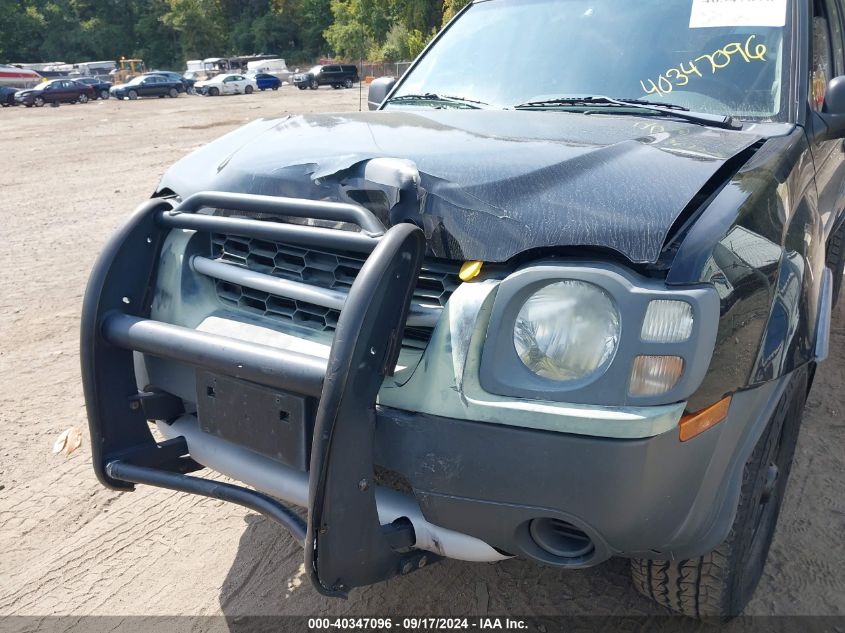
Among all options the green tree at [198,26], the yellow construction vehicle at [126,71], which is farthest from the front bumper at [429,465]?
the green tree at [198,26]

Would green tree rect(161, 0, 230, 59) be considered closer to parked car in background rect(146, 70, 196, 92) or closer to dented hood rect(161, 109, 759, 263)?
parked car in background rect(146, 70, 196, 92)

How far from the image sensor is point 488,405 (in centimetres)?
171

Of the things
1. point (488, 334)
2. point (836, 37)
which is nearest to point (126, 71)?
point (836, 37)

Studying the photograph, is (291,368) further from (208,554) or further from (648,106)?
(648,106)

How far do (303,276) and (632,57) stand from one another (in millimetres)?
1656

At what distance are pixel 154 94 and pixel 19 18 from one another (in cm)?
3627

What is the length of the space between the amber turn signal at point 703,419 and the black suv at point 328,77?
1856 inches

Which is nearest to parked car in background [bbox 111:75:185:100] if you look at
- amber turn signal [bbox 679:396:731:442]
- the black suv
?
the black suv

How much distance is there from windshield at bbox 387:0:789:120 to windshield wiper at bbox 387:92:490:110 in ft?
0.07

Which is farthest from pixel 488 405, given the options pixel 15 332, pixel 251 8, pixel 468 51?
pixel 251 8

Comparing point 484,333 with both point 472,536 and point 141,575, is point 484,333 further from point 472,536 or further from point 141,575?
point 141,575

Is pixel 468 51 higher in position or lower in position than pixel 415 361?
higher

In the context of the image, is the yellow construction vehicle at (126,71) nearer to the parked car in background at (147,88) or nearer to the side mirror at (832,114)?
the parked car in background at (147,88)

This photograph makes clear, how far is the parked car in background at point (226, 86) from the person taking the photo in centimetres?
4412
